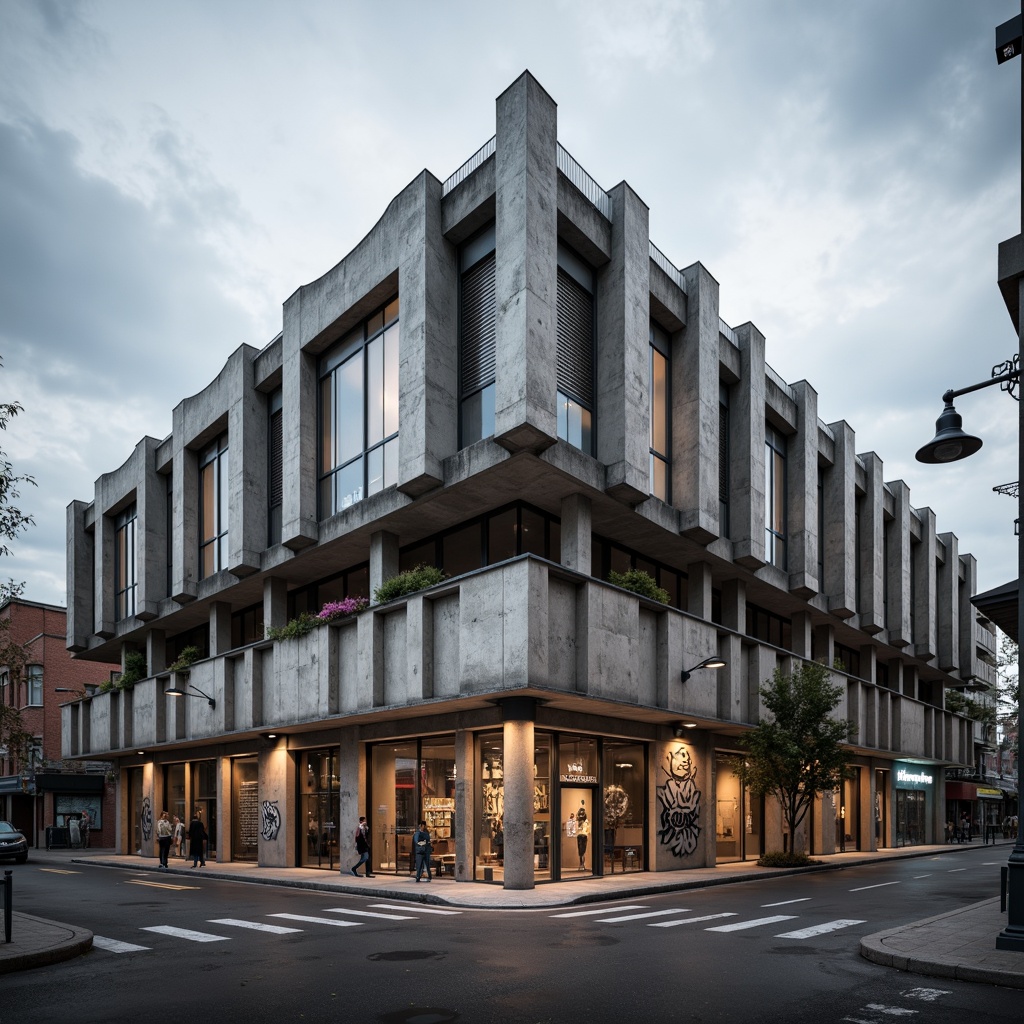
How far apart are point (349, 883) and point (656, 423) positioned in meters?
14.7

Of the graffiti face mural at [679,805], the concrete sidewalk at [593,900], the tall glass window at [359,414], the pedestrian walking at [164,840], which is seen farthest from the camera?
the pedestrian walking at [164,840]

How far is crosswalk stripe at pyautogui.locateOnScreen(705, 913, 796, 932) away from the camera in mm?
14711

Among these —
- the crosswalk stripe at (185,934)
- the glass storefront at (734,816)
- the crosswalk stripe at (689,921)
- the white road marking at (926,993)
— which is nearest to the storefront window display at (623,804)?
the glass storefront at (734,816)

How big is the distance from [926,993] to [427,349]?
58.9 ft

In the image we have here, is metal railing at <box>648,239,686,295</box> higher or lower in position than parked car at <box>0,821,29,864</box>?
higher

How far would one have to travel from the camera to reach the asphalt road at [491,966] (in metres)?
8.92

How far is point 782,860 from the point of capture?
98.1 feet

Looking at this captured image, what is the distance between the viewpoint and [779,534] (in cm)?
Answer: 3469

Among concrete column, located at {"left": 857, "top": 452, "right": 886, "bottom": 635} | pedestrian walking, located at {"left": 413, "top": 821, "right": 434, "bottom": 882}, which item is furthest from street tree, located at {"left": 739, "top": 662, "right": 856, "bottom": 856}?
concrete column, located at {"left": 857, "top": 452, "right": 886, "bottom": 635}

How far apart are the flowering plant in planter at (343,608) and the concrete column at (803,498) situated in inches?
644

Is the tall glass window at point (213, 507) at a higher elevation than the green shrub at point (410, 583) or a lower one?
higher

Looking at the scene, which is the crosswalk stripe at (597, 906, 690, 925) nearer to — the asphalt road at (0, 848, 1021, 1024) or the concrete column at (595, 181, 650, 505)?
the asphalt road at (0, 848, 1021, 1024)

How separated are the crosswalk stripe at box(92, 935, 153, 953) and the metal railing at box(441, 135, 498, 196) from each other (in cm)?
1853

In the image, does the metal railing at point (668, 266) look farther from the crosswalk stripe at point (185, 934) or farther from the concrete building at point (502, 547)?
the crosswalk stripe at point (185, 934)
